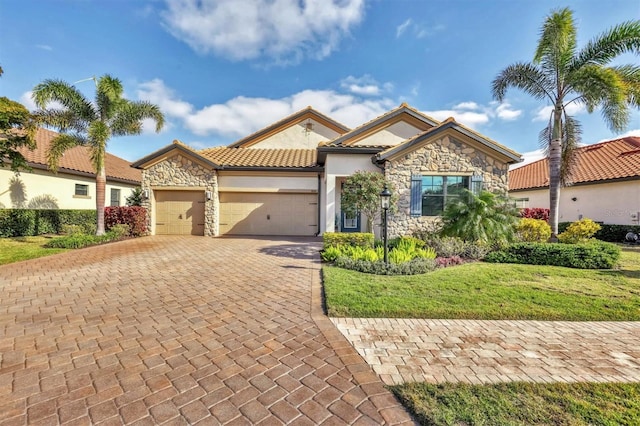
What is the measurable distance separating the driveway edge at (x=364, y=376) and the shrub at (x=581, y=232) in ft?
36.1

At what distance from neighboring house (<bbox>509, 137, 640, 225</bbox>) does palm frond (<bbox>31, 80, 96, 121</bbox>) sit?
2065 centimetres

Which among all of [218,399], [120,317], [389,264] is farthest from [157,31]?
[218,399]

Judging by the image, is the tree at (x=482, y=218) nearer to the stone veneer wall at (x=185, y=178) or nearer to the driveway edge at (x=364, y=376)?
the driveway edge at (x=364, y=376)

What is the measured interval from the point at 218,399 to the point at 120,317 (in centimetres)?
295

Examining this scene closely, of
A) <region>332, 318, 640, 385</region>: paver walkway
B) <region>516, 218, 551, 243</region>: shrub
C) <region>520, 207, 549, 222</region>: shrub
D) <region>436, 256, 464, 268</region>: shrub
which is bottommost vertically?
<region>332, 318, 640, 385</region>: paver walkway

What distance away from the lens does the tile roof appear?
1484 cm

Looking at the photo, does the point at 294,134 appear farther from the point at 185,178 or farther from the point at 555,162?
the point at 555,162

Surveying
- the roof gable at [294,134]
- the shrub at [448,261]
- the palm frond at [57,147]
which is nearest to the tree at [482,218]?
the shrub at [448,261]

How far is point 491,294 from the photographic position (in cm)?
564

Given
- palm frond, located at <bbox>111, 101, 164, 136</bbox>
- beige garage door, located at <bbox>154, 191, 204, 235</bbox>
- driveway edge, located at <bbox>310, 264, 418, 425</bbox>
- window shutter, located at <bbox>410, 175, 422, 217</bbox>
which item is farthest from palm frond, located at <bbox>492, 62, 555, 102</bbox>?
palm frond, located at <bbox>111, 101, 164, 136</bbox>

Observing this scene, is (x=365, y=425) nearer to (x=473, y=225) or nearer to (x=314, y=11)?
(x=473, y=225)

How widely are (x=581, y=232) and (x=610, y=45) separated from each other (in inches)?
288

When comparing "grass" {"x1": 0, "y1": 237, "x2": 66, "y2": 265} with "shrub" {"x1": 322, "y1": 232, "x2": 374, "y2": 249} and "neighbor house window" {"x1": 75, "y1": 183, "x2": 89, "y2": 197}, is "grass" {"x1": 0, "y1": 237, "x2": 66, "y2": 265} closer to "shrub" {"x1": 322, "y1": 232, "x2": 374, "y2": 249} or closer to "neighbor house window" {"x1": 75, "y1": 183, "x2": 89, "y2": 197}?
"neighbor house window" {"x1": 75, "y1": 183, "x2": 89, "y2": 197}

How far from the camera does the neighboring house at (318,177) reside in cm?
1142
